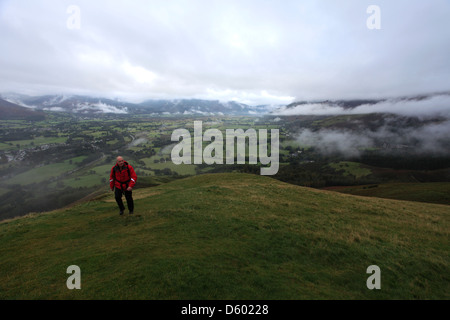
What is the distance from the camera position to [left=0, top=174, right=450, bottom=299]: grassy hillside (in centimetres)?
715

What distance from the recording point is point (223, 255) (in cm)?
912

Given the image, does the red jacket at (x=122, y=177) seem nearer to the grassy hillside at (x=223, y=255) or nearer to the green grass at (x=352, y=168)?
the grassy hillside at (x=223, y=255)

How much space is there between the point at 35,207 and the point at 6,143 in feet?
502

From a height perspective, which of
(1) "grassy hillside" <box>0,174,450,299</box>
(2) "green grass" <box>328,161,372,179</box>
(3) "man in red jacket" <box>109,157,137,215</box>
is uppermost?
(3) "man in red jacket" <box>109,157,137,215</box>

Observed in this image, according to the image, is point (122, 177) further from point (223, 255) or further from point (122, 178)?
point (223, 255)

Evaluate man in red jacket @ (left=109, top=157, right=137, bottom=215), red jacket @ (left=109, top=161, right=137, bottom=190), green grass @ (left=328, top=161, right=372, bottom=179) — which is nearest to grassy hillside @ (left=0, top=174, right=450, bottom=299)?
man in red jacket @ (left=109, top=157, right=137, bottom=215)

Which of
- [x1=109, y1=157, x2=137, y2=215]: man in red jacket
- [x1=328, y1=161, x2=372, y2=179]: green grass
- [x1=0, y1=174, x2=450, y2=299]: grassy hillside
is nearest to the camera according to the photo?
[x1=0, y1=174, x2=450, y2=299]: grassy hillside

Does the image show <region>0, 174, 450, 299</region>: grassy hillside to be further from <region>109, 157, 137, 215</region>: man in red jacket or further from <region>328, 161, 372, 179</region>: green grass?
<region>328, 161, 372, 179</region>: green grass

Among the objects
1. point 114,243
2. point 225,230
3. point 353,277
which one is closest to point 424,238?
point 353,277

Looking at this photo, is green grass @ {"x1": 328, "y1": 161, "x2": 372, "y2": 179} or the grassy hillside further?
green grass @ {"x1": 328, "y1": 161, "x2": 372, "y2": 179}

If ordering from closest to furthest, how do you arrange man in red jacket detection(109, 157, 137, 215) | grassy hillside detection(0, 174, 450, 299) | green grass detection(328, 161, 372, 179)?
1. grassy hillside detection(0, 174, 450, 299)
2. man in red jacket detection(109, 157, 137, 215)
3. green grass detection(328, 161, 372, 179)

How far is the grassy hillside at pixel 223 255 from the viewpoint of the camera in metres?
7.15

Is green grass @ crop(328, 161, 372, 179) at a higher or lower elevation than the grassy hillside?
lower
